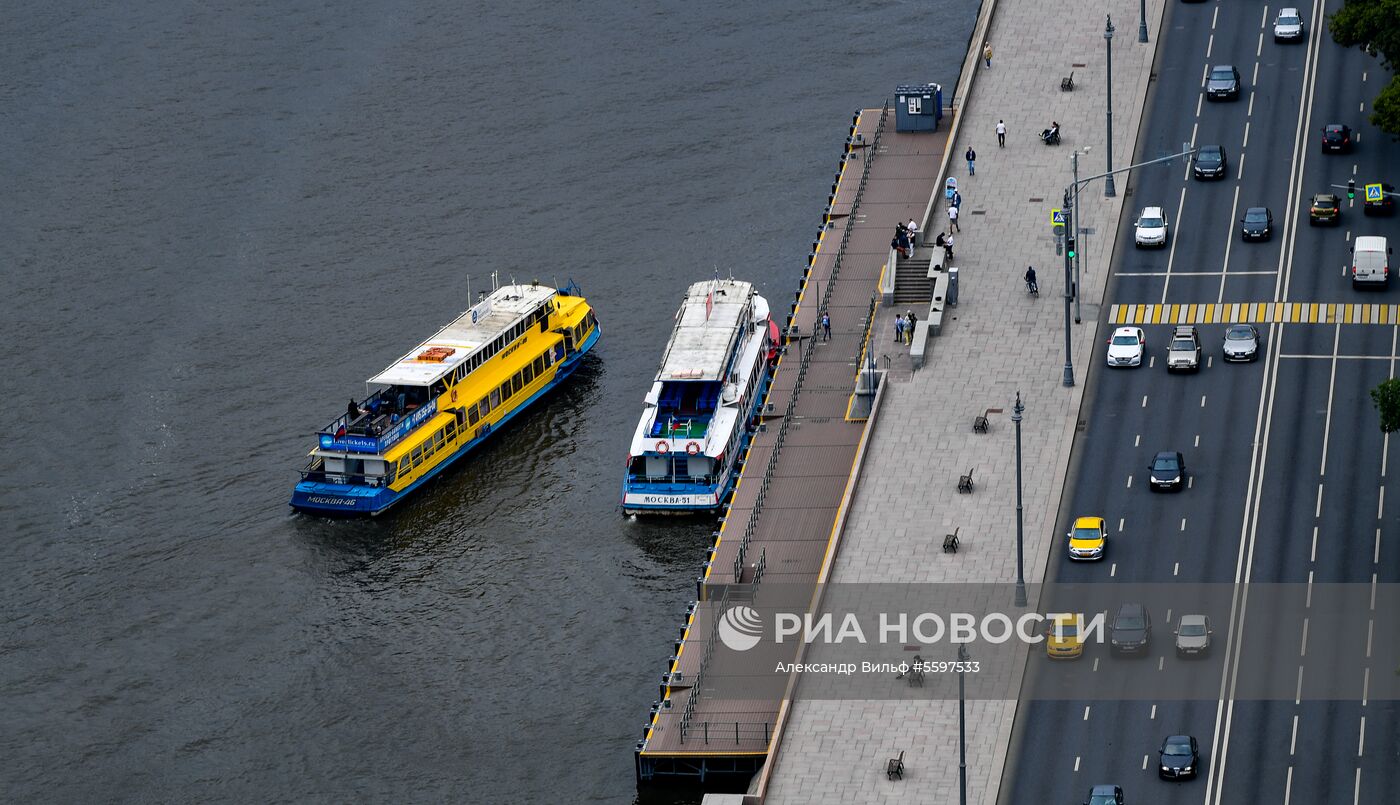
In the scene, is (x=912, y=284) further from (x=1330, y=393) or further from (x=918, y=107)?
(x=1330, y=393)

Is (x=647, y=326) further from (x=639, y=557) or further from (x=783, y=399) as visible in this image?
(x=639, y=557)

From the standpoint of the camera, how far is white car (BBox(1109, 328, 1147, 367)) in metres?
141

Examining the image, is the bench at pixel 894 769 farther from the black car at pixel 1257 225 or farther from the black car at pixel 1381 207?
the black car at pixel 1381 207

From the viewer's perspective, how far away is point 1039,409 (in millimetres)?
138375

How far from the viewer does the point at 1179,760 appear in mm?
110438

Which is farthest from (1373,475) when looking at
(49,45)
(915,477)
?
(49,45)

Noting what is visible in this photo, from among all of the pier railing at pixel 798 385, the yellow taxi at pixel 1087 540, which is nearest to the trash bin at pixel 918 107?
the pier railing at pixel 798 385

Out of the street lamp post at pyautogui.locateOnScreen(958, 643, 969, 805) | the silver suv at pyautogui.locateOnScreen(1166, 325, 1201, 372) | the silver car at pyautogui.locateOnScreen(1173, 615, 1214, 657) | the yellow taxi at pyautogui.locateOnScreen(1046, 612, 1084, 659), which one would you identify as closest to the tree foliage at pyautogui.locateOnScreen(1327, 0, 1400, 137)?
the silver suv at pyautogui.locateOnScreen(1166, 325, 1201, 372)

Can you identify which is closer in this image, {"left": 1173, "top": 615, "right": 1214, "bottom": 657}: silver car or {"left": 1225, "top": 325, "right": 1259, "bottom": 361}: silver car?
{"left": 1173, "top": 615, "right": 1214, "bottom": 657}: silver car

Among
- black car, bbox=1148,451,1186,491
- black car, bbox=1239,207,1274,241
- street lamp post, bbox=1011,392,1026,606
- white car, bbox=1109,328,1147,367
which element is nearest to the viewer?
street lamp post, bbox=1011,392,1026,606

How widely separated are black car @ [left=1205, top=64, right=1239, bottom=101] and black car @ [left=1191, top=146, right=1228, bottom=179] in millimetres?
8563

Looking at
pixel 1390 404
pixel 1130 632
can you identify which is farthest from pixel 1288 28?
pixel 1130 632

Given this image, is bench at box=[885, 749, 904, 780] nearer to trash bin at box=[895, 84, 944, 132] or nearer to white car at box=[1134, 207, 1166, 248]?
white car at box=[1134, 207, 1166, 248]

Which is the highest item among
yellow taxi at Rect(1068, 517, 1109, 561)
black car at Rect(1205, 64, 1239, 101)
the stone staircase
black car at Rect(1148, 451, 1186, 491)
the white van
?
black car at Rect(1205, 64, 1239, 101)
